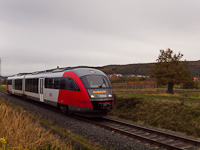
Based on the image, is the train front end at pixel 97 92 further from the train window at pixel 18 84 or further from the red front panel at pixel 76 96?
the train window at pixel 18 84

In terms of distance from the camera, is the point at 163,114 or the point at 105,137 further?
the point at 163,114

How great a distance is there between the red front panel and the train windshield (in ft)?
0.99

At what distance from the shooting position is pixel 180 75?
28984 millimetres

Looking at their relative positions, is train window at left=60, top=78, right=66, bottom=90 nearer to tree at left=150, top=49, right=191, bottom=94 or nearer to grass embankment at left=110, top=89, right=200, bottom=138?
grass embankment at left=110, top=89, right=200, bottom=138

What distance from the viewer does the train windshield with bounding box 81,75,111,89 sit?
455 inches

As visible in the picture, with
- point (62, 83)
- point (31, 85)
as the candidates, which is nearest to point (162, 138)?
point (62, 83)

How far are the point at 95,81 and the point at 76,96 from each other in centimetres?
147


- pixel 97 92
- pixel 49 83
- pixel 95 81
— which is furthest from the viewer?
pixel 49 83

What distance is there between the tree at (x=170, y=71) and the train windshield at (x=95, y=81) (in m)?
18.6

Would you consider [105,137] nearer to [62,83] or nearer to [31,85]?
[62,83]

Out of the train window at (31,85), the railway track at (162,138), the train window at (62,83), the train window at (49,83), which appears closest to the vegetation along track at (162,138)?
the railway track at (162,138)

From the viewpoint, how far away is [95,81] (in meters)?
12.0

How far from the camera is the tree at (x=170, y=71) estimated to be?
93.7 ft

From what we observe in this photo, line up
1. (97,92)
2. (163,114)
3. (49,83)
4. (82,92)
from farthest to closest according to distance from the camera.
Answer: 1. (49,83)
2. (163,114)
3. (97,92)
4. (82,92)
